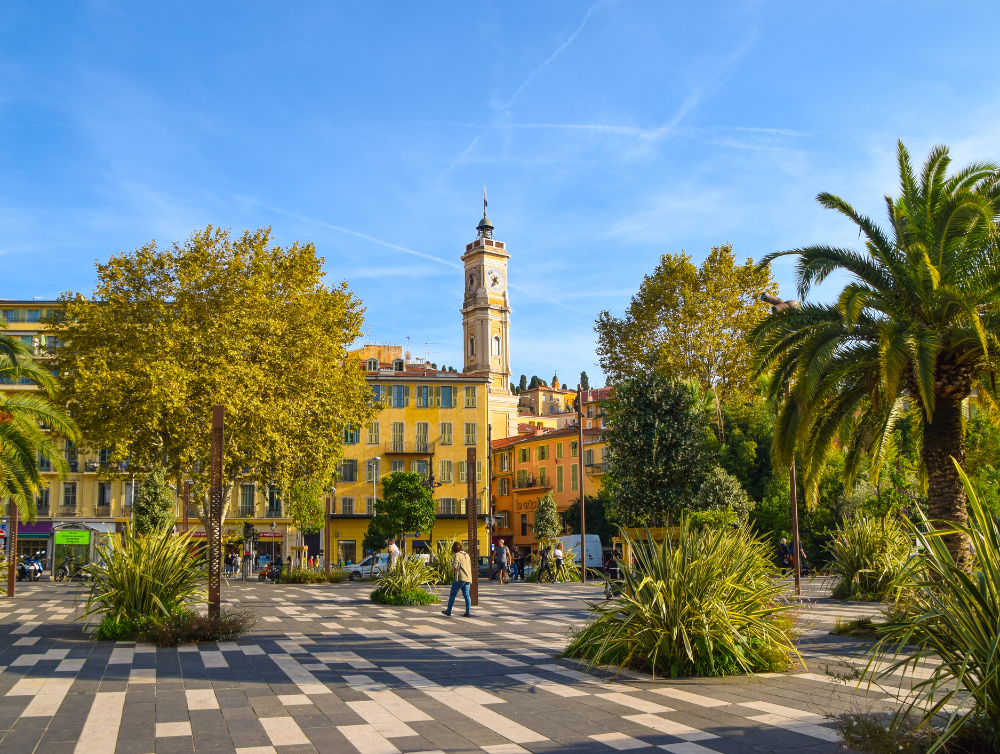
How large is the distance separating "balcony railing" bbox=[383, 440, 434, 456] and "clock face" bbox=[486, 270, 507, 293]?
57.3 meters

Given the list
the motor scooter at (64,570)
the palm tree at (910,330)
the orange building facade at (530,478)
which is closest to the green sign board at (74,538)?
the motor scooter at (64,570)

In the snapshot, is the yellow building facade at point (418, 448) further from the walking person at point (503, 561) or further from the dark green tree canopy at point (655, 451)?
the dark green tree canopy at point (655, 451)

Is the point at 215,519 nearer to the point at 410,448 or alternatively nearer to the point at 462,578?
the point at 462,578

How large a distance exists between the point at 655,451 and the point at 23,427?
15727 mm

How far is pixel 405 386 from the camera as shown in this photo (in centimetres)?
6625

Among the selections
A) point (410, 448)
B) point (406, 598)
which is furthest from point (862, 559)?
point (410, 448)

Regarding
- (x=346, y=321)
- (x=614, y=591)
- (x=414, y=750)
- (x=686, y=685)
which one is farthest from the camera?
(x=346, y=321)

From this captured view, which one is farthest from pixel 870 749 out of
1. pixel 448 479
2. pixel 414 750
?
pixel 448 479

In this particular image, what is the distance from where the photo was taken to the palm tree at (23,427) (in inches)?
852

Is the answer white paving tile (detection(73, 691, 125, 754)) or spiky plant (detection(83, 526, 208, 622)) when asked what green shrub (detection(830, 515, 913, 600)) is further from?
white paving tile (detection(73, 691, 125, 754))

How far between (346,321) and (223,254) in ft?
16.3

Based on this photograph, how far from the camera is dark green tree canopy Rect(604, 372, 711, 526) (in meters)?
21.4

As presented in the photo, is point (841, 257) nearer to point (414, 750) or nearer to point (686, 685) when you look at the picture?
point (686, 685)

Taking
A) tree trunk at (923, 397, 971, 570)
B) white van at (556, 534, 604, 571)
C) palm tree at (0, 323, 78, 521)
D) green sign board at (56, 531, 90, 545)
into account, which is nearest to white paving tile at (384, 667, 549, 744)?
tree trunk at (923, 397, 971, 570)
